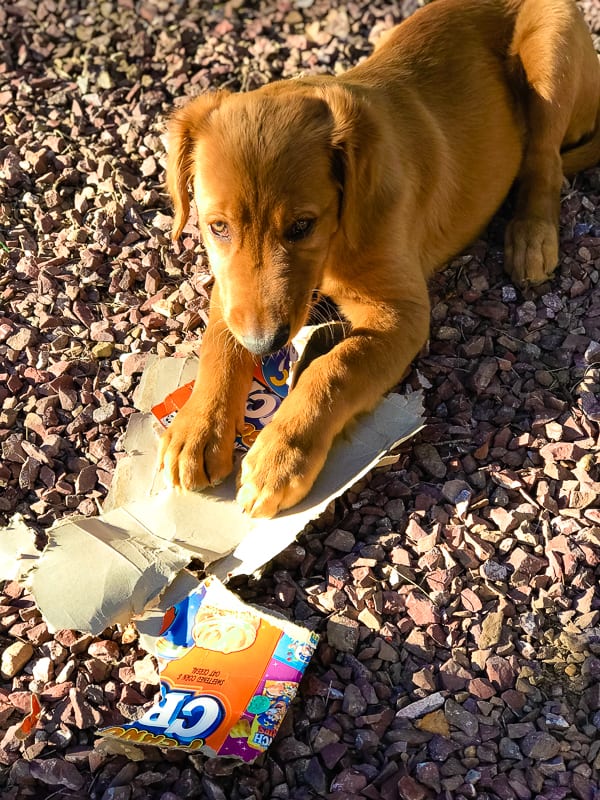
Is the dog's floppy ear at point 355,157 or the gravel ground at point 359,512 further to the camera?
the dog's floppy ear at point 355,157

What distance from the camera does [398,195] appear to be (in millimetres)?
3223

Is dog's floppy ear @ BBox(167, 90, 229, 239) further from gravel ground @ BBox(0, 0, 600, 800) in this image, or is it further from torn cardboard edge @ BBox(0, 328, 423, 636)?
torn cardboard edge @ BBox(0, 328, 423, 636)

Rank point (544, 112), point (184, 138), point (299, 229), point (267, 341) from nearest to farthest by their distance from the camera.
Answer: point (267, 341) < point (299, 229) < point (184, 138) < point (544, 112)

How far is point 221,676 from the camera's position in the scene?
246 cm

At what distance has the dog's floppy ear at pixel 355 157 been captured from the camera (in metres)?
2.93

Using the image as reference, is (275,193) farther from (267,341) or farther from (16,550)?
(16,550)

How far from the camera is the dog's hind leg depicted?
373 centimetres

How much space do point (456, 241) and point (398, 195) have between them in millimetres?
732

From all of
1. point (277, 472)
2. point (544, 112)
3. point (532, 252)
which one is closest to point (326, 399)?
point (277, 472)

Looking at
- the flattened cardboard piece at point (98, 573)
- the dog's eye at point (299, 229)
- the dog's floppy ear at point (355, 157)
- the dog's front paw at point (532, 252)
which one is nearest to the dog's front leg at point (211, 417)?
the flattened cardboard piece at point (98, 573)

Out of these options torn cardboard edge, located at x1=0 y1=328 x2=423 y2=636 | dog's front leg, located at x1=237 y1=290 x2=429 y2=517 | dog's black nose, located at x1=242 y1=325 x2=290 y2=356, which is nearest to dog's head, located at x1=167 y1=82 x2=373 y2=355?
dog's black nose, located at x1=242 y1=325 x2=290 y2=356

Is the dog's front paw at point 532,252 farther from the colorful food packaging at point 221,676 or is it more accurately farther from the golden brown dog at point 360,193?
the colorful food packaging at point 221,676

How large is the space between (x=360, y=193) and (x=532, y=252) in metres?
1.04

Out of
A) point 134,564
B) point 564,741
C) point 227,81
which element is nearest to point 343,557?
point 134,564
